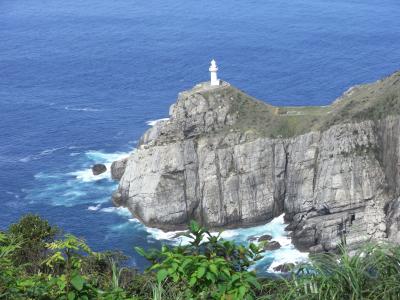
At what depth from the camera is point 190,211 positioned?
119 meters

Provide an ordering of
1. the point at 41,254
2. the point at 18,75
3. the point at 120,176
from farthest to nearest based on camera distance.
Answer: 1. the point at 18,75
2. the point at 120,176
3. the point at 41,254

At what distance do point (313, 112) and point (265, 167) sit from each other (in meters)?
14.4

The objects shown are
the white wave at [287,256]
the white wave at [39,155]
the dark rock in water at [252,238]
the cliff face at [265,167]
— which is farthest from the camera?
the white wave at [39,155]

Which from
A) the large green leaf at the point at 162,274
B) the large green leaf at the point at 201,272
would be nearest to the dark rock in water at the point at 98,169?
the large green leaf at the point at 162,274

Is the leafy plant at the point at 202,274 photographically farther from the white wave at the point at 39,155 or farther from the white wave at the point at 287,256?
the white wave at the point at 39,155

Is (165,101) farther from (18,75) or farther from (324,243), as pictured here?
(324,243)

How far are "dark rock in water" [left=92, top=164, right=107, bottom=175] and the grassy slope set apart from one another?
23698mm

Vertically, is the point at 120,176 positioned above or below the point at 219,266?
below

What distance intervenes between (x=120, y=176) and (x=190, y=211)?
722 inches

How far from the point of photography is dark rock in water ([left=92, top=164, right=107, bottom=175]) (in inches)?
5389

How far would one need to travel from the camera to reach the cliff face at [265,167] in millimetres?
114688

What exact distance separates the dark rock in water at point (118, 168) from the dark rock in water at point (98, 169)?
10.3ft

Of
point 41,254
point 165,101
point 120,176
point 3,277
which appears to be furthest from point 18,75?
point 3,277

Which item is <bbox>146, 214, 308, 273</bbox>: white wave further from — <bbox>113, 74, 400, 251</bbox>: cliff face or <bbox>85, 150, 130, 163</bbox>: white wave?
<bbox>85, 150, 130, 163</bbox>: white wave
